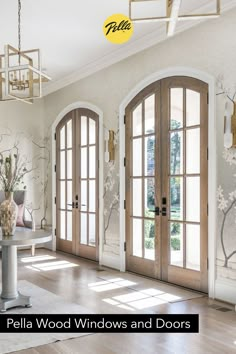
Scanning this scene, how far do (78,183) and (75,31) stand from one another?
2670 mm

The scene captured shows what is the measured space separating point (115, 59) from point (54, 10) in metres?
1.62

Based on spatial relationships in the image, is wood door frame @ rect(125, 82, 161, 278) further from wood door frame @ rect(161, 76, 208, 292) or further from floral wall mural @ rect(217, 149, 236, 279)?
floral wall mural @ rect(217, 149, 236, 279)

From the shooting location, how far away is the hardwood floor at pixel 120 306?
2984 millimetres

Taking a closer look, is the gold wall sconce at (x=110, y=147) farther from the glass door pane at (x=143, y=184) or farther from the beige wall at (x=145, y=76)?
the glass door pane at (x=143, y=184)

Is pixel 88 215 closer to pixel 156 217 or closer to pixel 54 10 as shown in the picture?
pixel 156 217

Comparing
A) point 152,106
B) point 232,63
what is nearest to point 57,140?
point 152,106

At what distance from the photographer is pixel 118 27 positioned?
264 centimetres

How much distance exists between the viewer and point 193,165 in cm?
460

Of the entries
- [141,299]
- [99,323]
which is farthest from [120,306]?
[99,323]

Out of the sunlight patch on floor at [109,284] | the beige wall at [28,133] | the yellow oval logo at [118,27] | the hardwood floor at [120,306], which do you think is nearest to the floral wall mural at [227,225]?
the hardwood floor at [120,306]

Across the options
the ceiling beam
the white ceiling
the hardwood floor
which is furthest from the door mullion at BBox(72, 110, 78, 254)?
the ceiling beam

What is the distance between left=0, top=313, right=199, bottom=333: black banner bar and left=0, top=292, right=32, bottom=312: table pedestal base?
10 centimetres

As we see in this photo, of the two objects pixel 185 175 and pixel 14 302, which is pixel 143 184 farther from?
pixel 14 302

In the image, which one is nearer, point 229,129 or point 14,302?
point 14,302
